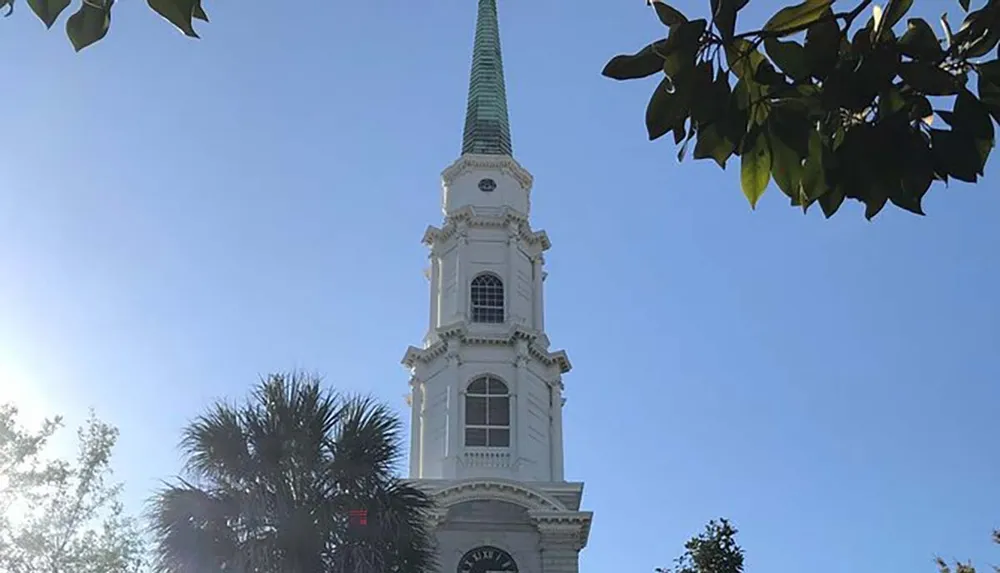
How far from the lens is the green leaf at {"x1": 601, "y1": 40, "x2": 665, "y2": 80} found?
343 centimetres

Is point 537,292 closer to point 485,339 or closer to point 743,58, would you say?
point 485,339

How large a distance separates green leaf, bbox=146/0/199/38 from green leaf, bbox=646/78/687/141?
3.98 ft

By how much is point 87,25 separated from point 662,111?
1.50 m

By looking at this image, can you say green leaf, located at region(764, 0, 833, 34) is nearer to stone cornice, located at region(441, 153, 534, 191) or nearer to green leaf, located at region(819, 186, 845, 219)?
green leaf, located at region(819, 186, 845, 219)

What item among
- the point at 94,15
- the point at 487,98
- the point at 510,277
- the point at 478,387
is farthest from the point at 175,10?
the point at 487,98

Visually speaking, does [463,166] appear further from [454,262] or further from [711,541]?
[711,541]

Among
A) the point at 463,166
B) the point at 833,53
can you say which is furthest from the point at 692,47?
the point at 463,166

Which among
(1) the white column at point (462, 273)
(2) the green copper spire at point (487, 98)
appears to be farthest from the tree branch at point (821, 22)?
(2) the green copper spire at point (487, 98)

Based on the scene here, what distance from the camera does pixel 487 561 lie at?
3550cm

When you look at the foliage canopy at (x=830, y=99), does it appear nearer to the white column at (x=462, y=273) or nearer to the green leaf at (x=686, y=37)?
the green leaf at (x=686, y=37)

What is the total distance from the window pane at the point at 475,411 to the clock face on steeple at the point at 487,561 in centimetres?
443

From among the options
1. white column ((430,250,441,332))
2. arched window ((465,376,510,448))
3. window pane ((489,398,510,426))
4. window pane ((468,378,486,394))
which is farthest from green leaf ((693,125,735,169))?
white column ((430,250,441,332))

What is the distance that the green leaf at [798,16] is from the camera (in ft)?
11.2

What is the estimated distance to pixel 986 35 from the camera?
3547mm
